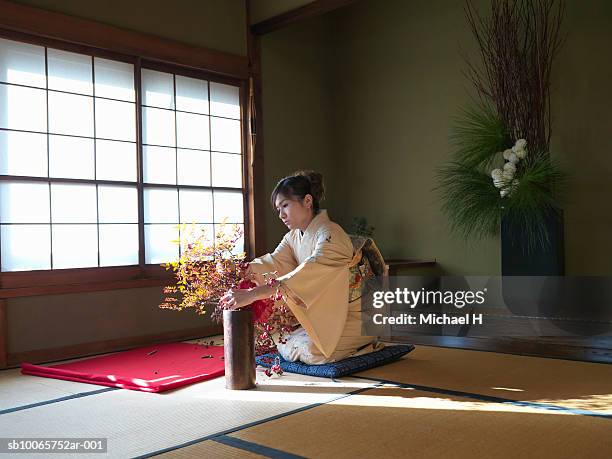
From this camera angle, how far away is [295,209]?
346cm

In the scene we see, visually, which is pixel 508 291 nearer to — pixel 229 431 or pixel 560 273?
pixel 560 273

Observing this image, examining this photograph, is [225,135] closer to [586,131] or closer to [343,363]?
[343,363]

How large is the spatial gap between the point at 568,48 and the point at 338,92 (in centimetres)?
241

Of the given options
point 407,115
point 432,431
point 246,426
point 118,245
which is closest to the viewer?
point 432,431

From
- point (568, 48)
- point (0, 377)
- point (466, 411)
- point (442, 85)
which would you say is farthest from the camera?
point (442, 85)

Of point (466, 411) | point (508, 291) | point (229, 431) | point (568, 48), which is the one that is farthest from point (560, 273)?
point (229, 431)

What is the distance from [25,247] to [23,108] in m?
0.94

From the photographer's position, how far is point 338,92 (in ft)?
21.5

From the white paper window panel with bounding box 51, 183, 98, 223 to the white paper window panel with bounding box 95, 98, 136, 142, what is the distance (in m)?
0.44

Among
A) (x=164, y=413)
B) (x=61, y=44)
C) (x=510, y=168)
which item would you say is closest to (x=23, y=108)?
(x=61, y=44)

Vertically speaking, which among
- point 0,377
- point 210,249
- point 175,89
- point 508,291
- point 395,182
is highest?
point 175,89

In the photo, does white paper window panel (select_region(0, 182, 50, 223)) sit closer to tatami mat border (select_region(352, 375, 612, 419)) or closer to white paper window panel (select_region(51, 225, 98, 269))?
white paper window panel (select_region(51, 225, 98, 269))

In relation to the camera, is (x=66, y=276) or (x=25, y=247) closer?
(x=25, y=247)

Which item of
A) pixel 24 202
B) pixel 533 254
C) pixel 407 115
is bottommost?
pixel 533 254
